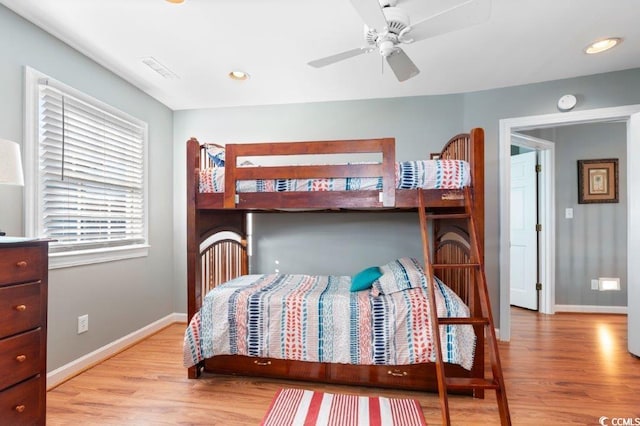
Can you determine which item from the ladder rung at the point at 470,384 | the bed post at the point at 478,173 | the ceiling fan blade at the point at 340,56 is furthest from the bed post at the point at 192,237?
the bed post at the point at 478,173

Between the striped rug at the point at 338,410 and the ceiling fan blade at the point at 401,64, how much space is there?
204 centimetres

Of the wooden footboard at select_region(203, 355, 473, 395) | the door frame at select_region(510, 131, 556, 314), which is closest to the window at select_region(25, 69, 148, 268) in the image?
the wooden footboard at select_region(203, 355, 473, 395)

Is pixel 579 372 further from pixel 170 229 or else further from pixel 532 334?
pixel 170 229

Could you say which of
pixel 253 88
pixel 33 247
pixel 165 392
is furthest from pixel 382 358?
pixel 253 88

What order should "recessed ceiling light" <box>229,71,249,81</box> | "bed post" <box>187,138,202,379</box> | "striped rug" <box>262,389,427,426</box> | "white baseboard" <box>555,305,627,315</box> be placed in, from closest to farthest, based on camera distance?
"striped rug" <box>262,389,427,426</box> → "bed post" <box>187,138,202,379</box> → "recessed ceiling light" <box>229,71,249,81</box> → "white baseboard" <box>555,305,627,315</box>

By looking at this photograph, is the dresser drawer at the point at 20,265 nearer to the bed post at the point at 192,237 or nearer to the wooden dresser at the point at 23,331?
the wooden dresser at the point at 23,331

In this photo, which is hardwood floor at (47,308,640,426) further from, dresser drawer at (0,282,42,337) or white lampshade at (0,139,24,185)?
white lampshade at (0,139,24,185)

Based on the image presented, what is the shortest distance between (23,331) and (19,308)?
12cm

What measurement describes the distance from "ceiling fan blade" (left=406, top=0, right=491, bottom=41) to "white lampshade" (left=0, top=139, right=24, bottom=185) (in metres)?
2.04

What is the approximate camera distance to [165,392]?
2.00 m

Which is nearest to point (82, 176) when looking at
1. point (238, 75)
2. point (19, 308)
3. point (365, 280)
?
point (19, 308)

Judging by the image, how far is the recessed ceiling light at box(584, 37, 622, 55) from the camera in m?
2.15

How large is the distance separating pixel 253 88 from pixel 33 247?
2.15m

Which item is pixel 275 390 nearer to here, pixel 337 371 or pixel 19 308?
pixel 337 371
